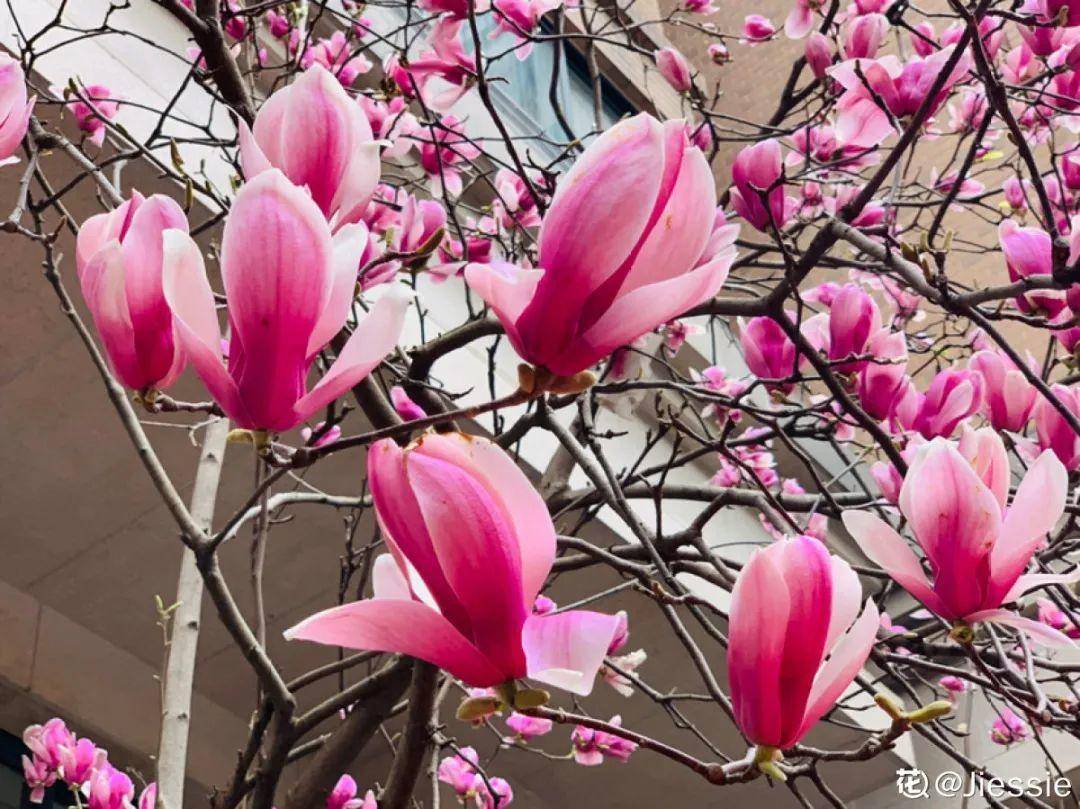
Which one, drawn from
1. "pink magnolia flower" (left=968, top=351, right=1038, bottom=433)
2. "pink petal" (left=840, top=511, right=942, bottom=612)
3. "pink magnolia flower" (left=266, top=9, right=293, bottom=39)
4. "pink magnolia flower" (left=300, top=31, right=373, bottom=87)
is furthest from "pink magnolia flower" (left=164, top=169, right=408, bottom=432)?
"pink magnolia flower" (left=266, top=9, right=293, bottom=39)

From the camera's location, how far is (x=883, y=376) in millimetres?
1397

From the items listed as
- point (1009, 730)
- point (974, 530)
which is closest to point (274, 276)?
point (974, 530)

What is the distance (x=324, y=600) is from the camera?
2.88 meters

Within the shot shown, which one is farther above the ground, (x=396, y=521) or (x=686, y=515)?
(x=686, y=515)

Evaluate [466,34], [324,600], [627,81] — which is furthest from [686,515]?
[627,81]

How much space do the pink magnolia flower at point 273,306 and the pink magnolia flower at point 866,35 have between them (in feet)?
4.48

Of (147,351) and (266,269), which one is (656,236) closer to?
(266,269)

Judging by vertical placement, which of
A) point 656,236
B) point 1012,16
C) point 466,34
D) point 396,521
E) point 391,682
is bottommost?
point 391,682

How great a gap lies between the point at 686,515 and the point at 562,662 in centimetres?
268

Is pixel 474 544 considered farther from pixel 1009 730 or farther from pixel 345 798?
pixel 1009 730

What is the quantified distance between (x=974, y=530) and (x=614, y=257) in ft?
1.12

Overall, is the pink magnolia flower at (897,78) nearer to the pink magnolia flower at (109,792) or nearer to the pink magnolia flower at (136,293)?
the pink magnolia flower at (136,293)

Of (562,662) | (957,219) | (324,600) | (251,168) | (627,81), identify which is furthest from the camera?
(957,219)

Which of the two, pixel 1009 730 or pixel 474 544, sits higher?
pixel 474 544
